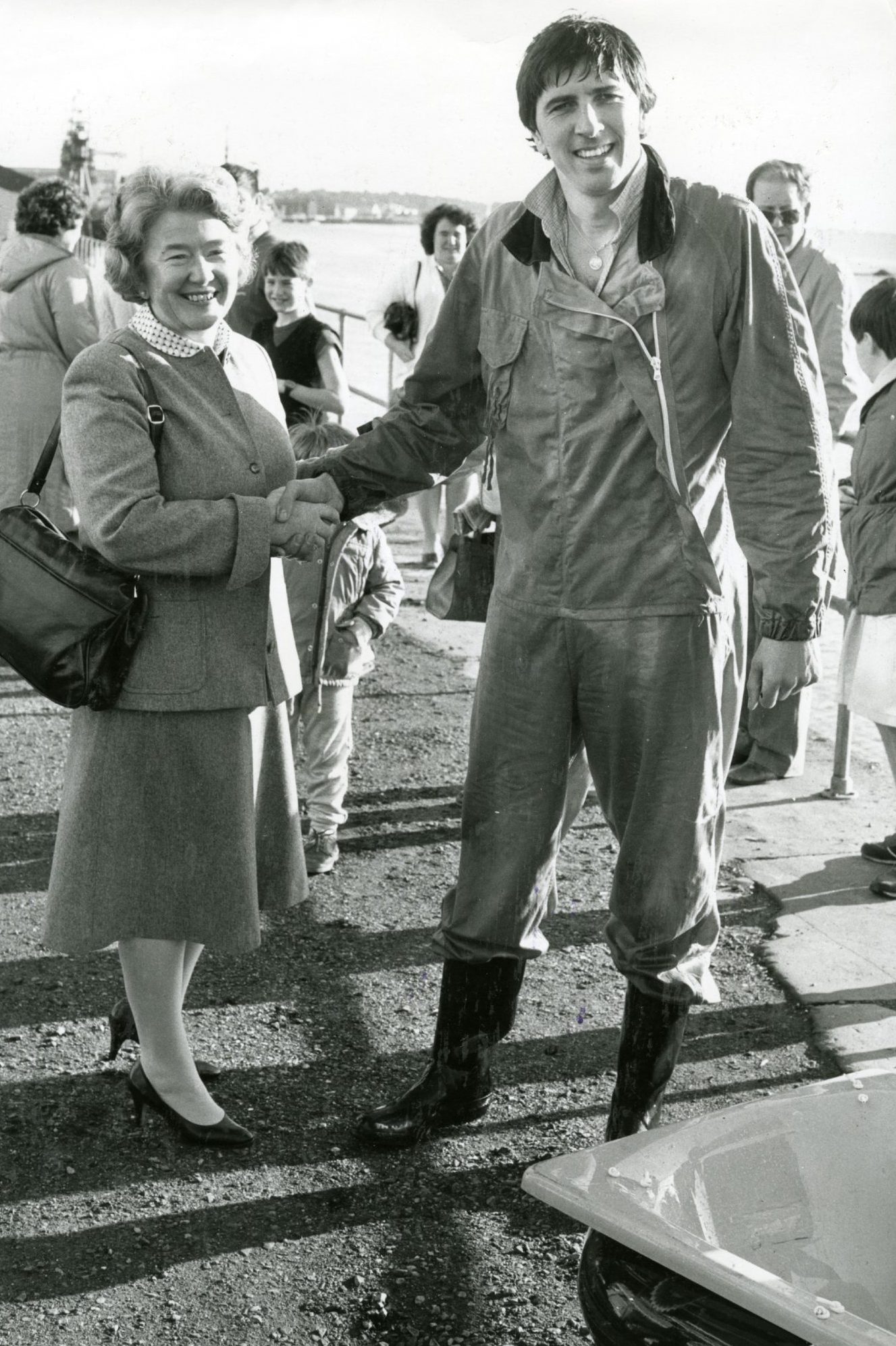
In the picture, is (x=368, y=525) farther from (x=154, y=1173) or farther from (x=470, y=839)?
(x=154, y=1173)

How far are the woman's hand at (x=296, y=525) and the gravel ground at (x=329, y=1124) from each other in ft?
3.87

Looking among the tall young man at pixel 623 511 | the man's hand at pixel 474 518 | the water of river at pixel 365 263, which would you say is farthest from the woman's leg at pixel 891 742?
the tall young man at pixel 623 511

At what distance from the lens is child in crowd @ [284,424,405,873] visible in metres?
4.07

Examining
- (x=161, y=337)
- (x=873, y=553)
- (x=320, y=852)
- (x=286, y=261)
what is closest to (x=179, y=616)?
(x=161, y=337)

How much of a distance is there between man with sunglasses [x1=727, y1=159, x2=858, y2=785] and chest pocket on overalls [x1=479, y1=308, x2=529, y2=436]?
7.79 feet

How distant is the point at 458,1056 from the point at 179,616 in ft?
3.44

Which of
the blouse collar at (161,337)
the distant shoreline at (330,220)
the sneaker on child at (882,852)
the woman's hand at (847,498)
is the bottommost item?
the sneaker on child at (882,852)

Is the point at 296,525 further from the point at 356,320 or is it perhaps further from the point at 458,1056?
the point at 356,320

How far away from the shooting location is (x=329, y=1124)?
3031 mm

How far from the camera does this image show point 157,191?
→ 258 centimetres

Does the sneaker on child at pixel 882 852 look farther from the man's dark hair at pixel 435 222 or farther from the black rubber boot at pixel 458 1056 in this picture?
the man's dark hair at pixel 435 222

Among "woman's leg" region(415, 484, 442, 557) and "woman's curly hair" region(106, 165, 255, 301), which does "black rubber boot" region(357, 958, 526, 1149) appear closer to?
"woman's curly hair" region(106, 165, 255, 301)

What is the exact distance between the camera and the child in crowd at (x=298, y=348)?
4.88m

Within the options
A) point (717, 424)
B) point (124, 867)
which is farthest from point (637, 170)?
point (124, 867)
